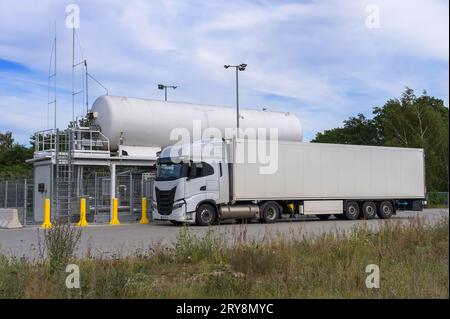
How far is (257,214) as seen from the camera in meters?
25.2

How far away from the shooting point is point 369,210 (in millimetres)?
29031

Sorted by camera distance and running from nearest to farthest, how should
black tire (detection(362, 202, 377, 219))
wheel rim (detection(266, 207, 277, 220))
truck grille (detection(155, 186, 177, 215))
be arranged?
truck grille (detection(155, 186, 177, 215)), wheel rim (detection(266, 207, 277, 220)), black tire (detection(362, 202, 377, 219))

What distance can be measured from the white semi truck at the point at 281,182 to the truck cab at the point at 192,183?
4cm

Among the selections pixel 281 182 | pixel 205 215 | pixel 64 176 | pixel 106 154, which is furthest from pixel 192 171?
pixel 64 176

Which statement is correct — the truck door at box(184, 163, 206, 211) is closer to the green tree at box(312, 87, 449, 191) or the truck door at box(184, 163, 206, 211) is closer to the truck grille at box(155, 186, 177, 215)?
the truck grille at box(155, 186, 177, 215)

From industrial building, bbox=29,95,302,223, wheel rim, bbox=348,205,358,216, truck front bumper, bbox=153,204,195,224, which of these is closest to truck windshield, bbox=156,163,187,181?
truck front bumper, bbox=153,204,195,224

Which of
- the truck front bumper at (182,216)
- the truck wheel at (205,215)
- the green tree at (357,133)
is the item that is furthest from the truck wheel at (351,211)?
the green tree at (357,133)

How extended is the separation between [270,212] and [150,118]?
8152 mm

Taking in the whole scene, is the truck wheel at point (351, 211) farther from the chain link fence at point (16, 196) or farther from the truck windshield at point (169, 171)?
the chain link fence at point (16, 196)

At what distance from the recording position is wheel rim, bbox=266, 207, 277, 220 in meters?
25.8

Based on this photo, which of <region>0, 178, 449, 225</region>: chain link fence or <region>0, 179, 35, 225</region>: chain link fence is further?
<region>0, 179, 35, 225</region>: chain link fence

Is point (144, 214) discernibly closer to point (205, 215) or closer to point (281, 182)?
point (205, 215)

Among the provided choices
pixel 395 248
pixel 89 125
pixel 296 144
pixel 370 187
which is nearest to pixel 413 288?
pixel 395 248

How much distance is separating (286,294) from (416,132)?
57193 mm
